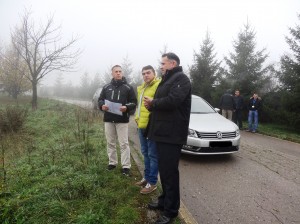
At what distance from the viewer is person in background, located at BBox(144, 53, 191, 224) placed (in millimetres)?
3275

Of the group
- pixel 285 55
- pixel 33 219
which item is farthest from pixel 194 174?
pixel 285 55

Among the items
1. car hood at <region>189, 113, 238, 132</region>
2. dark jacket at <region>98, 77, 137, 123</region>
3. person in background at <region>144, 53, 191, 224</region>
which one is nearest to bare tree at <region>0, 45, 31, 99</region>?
car hood at <region>189, 113, 238, 132</region>

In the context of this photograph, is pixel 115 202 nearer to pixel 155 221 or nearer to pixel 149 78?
pixel 155 221

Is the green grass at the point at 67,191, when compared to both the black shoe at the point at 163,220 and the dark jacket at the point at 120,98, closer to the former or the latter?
the black shoe at the point at 163,220

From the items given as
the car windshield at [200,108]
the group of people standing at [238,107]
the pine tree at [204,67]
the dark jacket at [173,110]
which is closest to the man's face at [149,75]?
the dark jacket at [173,110]

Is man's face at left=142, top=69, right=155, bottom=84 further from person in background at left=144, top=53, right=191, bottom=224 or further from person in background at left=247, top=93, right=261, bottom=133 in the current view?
person in background at left=247, top=93, right=261, bottom=133

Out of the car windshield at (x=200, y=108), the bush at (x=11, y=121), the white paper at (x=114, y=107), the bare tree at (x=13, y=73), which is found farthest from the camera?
the bare tree at (x=13, y=73)

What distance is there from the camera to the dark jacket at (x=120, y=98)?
511 cm

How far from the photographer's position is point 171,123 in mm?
3328

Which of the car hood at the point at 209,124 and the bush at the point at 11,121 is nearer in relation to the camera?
the car hood at the point at 209,124

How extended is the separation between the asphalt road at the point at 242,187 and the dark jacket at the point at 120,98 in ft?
5.67

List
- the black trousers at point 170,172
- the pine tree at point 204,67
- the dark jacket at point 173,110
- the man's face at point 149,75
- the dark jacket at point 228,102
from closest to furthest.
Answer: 1. the dark jacket at point 173,110
2. the black trousers at point 170,172
3. the man's face at point 149,75
4. the dark jacket at point 228,102
5. the pine tree at point 204,67

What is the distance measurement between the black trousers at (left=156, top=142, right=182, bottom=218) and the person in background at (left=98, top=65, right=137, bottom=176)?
5.73ft

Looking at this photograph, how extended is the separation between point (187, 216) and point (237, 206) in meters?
0.99
